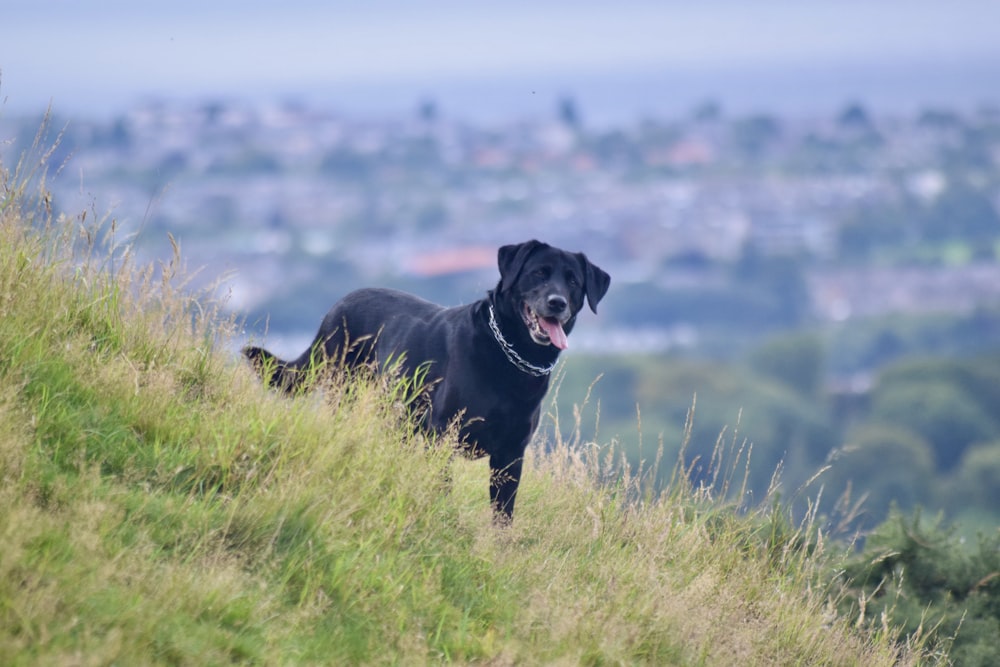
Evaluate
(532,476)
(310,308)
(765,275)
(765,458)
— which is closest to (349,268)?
(310,308)

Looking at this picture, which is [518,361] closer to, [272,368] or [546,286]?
[546,286]

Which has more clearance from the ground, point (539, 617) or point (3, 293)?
point (3, 293)

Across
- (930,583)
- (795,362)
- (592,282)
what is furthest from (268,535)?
(795,362)

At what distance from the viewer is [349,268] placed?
179m

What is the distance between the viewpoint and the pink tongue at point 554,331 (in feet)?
23.7

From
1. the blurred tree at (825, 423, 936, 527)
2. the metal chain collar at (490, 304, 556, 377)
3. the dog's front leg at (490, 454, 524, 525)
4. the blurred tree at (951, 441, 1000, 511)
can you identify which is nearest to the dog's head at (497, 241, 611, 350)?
the metal chain collar at (490, 304, 556, 377)

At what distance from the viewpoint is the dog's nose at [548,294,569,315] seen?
23.9 ft

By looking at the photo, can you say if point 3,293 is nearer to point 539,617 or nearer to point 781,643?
point 539,617

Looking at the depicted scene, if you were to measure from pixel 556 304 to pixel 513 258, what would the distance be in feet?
1.57

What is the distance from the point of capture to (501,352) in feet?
23.9

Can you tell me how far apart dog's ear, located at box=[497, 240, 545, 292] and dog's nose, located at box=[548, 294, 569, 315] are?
0.29 meters

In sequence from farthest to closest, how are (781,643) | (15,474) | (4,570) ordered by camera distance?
(781,643) < (15,474) < (4,570)

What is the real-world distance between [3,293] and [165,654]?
2397 millimetres

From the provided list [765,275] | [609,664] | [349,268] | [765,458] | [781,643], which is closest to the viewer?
[609,664]
